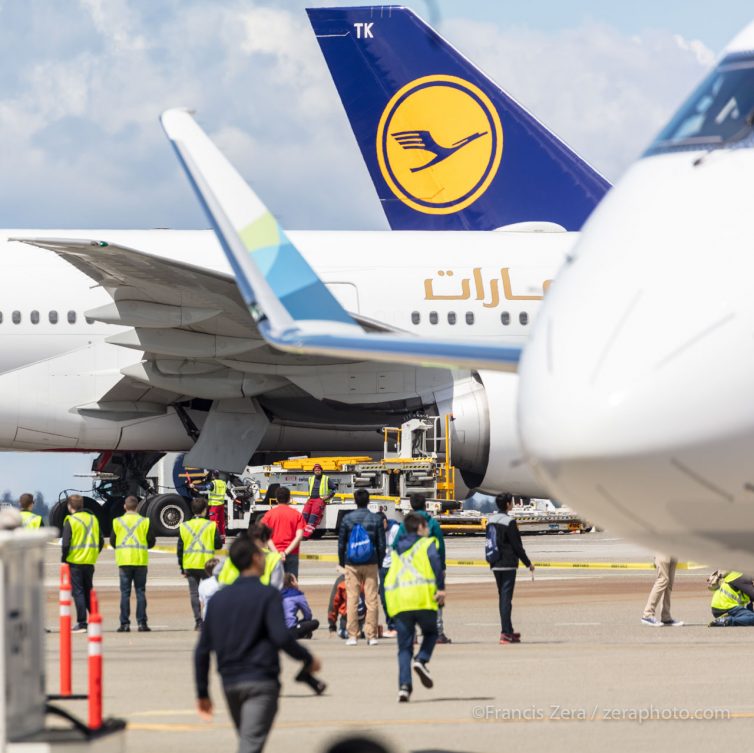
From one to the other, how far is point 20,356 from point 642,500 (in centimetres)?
2232

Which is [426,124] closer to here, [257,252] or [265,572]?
[265,572]

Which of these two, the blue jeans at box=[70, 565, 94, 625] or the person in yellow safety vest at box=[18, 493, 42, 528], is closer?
the blue jeans at box=[70, 565, 94, 625]

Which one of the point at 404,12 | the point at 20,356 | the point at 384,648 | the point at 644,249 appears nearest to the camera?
the point at 644,249

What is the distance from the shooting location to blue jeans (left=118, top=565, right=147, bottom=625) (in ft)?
54.7

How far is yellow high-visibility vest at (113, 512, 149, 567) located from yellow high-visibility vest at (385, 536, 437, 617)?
5726mm

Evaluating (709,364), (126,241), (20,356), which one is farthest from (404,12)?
(709,364)

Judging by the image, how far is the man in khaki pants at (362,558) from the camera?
50.0 feet

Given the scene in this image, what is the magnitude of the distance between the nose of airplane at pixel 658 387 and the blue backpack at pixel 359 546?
8.95m

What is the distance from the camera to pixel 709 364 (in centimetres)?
573

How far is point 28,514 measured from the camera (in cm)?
1778

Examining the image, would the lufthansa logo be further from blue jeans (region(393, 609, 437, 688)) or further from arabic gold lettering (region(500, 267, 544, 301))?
blue jeans (region(393, 609, 437, 688))

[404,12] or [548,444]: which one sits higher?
[404,12]

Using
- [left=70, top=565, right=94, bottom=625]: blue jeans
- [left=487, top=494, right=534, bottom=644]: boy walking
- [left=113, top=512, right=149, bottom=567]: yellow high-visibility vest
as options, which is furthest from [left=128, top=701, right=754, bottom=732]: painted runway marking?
[left=113, top=512, right=149, bottom=567]: yellow high-visibility vest

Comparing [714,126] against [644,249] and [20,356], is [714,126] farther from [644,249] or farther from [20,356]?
[20,356]
